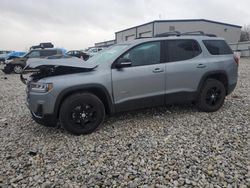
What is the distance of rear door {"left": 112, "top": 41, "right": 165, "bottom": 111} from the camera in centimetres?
435

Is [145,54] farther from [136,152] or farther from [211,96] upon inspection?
[136,152]

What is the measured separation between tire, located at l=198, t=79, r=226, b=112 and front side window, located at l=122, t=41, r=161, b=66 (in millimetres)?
1397

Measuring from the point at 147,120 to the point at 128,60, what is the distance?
1377 mm

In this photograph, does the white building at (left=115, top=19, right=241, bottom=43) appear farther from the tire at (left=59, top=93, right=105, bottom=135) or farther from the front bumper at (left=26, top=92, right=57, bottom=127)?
the front bumper at (left=26, top=92, right=57, bottom=127)

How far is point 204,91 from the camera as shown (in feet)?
17.2

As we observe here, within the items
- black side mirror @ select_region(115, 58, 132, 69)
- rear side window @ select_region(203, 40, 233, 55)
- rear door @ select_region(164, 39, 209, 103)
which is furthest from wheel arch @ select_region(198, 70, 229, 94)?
black side mirror @ select_region(115, 58, 132, 69)

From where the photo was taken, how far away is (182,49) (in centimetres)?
505

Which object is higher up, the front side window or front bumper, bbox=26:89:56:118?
the front side window

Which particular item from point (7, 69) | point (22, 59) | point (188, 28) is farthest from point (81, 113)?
→ point (188, 28)

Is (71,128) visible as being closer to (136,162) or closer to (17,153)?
(17,153)

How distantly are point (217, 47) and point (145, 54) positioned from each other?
200 cm

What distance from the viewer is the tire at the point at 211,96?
524 centimetres

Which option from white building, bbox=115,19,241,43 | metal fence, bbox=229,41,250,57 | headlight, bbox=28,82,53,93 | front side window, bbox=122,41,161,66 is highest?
white building, bbox=115,19,241,43

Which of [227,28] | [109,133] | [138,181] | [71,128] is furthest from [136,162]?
A: [227,28]
